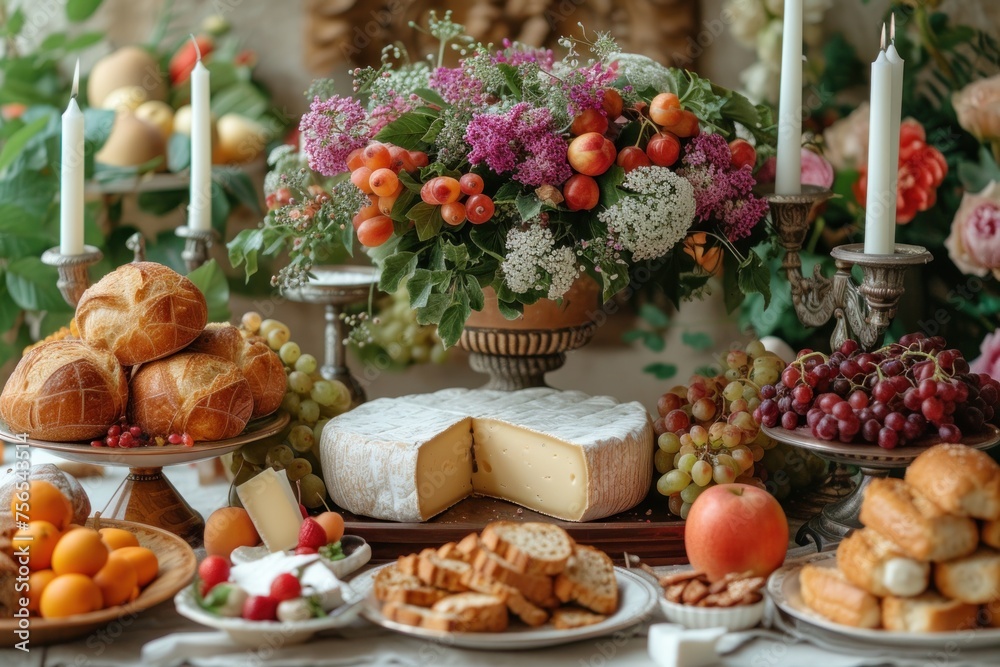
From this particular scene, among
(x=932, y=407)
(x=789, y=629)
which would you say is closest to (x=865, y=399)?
(x=932, y=407)

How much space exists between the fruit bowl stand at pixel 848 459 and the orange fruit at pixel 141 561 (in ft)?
2.40

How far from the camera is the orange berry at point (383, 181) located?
132cm

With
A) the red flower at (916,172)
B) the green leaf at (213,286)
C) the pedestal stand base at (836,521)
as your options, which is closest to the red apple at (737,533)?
the pedestal stand base at (836,521)

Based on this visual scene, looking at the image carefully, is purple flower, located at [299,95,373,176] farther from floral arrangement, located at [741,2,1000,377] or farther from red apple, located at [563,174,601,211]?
floral arrangement, located at [741,2,1000,377]

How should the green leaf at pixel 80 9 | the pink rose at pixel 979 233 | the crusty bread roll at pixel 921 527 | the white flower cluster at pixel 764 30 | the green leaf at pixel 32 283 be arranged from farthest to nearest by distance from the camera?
the green leaf at pixel 80 9, the white flower cluster at pixel 764 30, the green leaf at pixel 32 283, the pink rose at pixel 979 233, the crusty bread roll at pixel 921 527

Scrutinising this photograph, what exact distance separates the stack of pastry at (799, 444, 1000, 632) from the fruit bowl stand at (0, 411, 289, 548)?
0.74 metres

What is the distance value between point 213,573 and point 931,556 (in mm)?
731

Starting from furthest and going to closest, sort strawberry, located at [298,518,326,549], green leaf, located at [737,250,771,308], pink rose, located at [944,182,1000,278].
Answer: pink rose, located at [944,182,1000,278], green leaf, located at [737,250,771,308], strawberry, located at [298,518,326,549]

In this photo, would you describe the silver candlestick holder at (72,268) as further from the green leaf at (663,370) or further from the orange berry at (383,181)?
the green leaf at (663,370)

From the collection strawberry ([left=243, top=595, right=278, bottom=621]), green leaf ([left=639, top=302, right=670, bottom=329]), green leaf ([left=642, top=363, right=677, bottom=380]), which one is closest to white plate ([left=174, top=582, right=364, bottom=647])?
strawberry ([left=243, top=595, right=278, bottom=621])

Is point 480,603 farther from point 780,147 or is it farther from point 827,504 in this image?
point 780,147

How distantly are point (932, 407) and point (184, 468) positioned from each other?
1.20 metres

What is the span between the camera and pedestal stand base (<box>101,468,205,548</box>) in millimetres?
1412

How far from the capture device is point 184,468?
1807 millimetres
